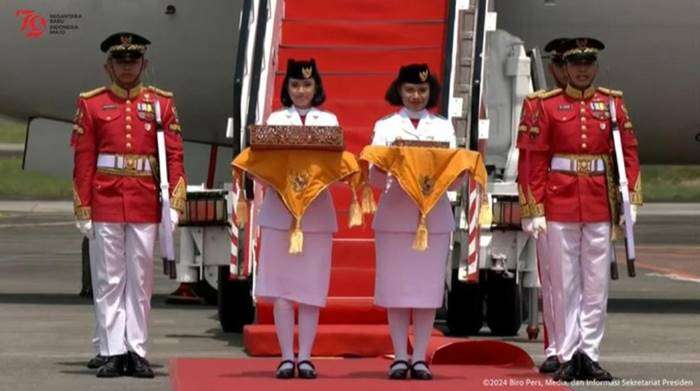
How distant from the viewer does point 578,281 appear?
48.0 feet

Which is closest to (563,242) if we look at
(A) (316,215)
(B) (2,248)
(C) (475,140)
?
(A) (316,215)

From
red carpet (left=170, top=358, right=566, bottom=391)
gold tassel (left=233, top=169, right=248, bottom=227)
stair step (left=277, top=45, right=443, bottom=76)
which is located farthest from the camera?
stair step (left=277, top=45, right=443, bottom=76)

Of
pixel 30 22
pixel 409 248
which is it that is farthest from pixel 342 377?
pixel 30 22

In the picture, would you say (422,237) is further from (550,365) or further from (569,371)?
(550,365)

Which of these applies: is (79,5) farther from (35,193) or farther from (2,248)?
(35,193)

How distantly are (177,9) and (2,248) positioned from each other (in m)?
13.1

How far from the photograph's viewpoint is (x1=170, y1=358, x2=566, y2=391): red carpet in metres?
13.8

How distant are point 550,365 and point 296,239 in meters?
1.99

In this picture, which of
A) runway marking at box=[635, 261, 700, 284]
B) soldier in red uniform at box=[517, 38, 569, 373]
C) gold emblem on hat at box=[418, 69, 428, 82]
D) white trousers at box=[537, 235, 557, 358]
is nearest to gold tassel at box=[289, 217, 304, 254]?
gold emblem on hat at box=[418, 69, 428, 82]

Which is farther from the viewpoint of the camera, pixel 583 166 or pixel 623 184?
pixel 583 166

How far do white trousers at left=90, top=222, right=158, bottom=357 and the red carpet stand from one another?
0.42 meters

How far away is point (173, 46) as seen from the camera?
2100 centimetres

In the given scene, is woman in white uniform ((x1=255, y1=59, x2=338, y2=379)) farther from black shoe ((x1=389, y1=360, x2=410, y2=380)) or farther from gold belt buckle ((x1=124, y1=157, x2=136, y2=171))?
gold belt buckle ((x1=124, y1=157, x2=136, y2=171))

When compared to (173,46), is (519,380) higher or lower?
lower
